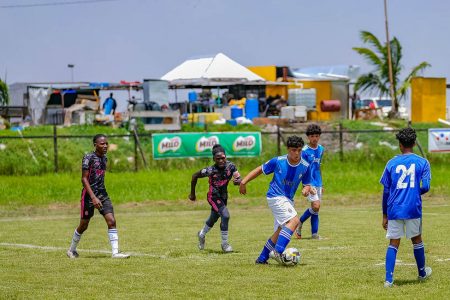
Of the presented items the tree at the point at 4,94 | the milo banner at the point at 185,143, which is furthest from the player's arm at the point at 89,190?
the tree at the point at 4,94

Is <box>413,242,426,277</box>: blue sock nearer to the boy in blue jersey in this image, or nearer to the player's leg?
the player's leg

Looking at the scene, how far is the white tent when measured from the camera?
44719 millimetres

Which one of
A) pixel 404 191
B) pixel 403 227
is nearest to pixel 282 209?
pixel 403 227

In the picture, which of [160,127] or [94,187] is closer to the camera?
[94,187]

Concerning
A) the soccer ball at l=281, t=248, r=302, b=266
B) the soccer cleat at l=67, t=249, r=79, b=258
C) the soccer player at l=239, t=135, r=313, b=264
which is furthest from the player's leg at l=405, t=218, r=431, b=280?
the soccer cleat at l=67, t=249, r=79, b=258

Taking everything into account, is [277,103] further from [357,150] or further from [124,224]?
[124,224]

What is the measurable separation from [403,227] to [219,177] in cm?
509

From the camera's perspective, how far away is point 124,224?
23734mm

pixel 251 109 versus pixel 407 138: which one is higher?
pixel 407 138

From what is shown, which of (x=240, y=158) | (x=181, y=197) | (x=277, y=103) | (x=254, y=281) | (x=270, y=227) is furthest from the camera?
(x=277, y=103)

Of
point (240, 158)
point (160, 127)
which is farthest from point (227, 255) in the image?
point (160, 127)

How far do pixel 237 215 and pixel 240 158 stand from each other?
10.2 meters

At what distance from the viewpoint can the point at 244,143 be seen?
35875 millimetres

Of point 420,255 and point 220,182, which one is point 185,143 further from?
point 420,255
